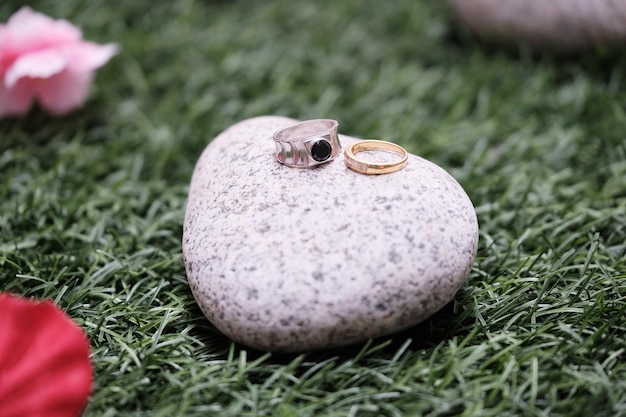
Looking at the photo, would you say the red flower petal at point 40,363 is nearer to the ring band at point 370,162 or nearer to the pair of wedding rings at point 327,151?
the pair of wedding rings at point 327,151

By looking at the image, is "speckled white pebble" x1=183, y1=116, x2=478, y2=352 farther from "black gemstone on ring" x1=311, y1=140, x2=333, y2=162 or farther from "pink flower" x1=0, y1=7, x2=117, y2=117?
"pink flower" x1=0, y1=7, x2=117, y2=117

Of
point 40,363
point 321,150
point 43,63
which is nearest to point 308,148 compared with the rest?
point 321,150

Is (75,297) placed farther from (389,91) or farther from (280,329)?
(389,91)

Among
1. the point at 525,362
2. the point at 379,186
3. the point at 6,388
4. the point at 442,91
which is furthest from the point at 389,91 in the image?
the point at 6,388

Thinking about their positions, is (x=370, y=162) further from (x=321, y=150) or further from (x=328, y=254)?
(x=328, y=254)

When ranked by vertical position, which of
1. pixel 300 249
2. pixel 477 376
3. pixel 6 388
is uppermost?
pixel 300 249

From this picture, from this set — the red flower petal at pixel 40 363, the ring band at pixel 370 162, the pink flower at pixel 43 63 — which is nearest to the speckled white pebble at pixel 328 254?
the ring band at pixel 370 162
